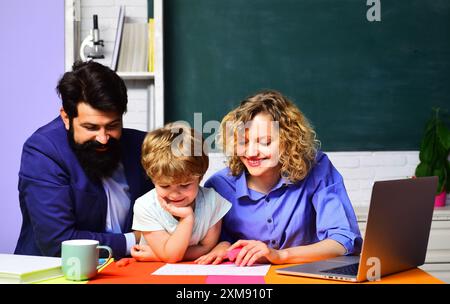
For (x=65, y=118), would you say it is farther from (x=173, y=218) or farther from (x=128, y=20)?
(x=128, y=20)

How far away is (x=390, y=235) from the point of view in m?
1.63

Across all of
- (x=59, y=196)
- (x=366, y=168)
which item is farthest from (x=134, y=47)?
(x=59, y=196)

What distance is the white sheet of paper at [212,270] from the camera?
1.73m

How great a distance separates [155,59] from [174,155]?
6.64 feet

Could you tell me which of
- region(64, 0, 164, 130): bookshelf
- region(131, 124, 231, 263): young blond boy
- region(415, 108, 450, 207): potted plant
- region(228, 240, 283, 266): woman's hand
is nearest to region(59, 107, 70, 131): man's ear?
region(131, 124, 231, 263): young blond boy

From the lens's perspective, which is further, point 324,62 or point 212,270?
point 324,62

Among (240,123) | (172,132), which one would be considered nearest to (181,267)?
(172,132)

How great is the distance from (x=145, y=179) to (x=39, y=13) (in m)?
1.98

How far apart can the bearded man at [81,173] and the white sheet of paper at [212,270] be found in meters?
0.36

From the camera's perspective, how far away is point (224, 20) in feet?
13.0

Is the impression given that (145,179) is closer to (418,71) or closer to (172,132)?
(172,132)

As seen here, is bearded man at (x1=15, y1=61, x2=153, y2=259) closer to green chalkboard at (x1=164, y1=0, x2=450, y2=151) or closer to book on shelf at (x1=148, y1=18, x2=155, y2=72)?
book on shelf at (x1=148, y1=18, x2=155, y2=72)

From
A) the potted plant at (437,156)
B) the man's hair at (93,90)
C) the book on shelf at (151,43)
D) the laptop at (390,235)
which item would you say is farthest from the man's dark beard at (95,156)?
the potted plant at (437,156)

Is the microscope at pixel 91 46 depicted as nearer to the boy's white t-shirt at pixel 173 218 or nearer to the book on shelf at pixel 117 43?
the book on shelf at pixel 117 43
